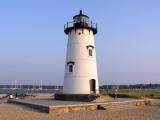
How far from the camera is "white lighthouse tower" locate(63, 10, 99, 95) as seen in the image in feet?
76.5

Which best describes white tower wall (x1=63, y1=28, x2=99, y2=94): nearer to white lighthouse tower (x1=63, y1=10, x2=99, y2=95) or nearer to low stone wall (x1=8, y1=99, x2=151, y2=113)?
white lighthouse tower (x1=63, y1=10, x2=99, y2=95)

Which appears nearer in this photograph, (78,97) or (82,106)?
(82,106)

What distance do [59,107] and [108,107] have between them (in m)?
3.78

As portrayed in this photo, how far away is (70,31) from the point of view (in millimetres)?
24484

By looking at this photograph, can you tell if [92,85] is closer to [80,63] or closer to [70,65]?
[80,63]

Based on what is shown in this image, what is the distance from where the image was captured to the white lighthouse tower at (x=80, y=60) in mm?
23312

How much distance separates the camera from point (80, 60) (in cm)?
2348

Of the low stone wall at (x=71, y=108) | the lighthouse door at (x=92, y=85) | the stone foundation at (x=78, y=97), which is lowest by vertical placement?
the low stone wall at (x=71, y=108)

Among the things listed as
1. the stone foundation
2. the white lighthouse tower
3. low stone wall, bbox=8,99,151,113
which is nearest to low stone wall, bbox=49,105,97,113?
low stone wall, bbox=8,99,151,113

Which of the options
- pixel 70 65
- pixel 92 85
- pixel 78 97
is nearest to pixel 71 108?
pixel 78 97

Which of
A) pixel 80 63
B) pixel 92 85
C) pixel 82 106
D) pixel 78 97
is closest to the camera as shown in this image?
pixel 82 106

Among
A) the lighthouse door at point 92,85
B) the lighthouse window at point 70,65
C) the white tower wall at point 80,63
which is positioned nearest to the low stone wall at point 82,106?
the lighthouse door at point 92,85

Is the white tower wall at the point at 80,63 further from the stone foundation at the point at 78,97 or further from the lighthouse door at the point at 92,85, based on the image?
the stone foundation at the point at 78,97

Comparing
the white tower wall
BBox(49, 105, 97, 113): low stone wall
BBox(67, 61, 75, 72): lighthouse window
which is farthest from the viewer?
BBox(67, 61, 75, 72): lighthouse window
